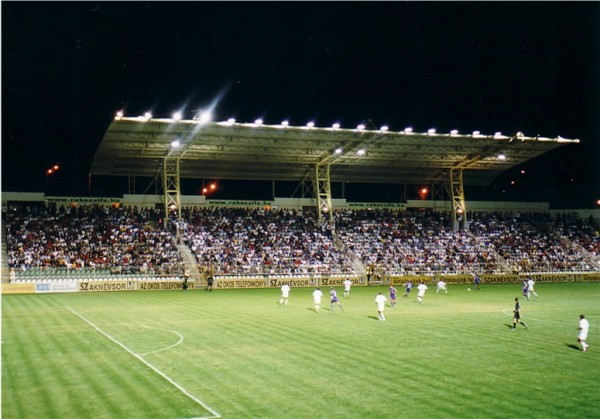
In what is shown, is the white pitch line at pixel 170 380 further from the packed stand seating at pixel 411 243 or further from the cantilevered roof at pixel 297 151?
the packed stand seating at pixel 411 243

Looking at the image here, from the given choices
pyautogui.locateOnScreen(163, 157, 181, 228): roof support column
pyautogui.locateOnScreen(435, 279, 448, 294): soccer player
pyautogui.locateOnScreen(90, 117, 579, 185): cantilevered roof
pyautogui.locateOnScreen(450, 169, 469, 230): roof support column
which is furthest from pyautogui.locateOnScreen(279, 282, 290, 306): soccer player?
pyautogui.locateOnScreen(450, 169, 469, 230): roof support column

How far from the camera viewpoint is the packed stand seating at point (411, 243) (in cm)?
5400

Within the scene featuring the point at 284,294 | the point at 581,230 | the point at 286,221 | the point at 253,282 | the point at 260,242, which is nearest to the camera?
the point at 284,294

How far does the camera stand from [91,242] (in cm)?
4903

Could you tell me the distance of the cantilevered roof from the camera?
47719mm

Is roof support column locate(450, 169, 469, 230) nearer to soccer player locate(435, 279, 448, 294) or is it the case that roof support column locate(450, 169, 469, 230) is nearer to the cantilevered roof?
the cantilevered roof

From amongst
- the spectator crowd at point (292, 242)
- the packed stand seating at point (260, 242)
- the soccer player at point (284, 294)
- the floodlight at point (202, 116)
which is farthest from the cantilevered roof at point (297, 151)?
the soccer player at point (284, 294)

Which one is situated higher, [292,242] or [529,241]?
[292,242]

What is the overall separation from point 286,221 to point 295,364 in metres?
43.3

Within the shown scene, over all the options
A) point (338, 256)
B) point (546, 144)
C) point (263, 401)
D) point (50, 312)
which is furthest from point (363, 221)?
point (263, 401)

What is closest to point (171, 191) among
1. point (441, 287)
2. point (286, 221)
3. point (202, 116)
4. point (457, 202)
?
point (286, 221)

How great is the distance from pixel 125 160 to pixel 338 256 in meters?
22.2

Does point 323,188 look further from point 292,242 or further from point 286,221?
point 292,242

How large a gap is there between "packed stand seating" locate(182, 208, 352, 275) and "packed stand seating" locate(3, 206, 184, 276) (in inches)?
128
